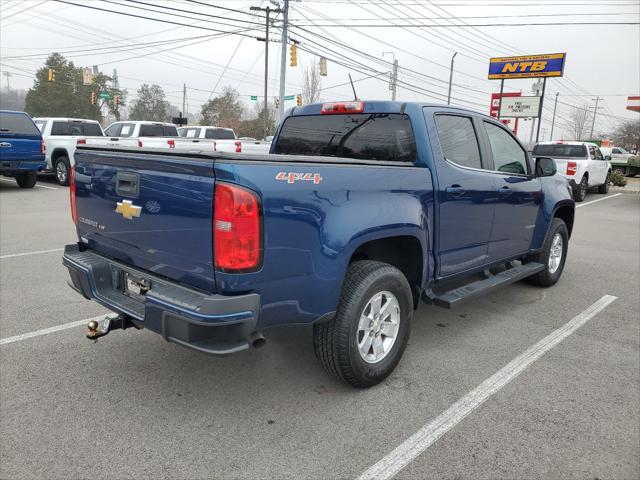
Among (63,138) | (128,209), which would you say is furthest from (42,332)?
(63,138)

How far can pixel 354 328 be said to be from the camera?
3.00m

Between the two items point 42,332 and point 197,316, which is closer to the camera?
point 197,316

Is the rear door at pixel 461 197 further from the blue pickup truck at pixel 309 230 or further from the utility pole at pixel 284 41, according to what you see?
the utility pole at pixel 284 41

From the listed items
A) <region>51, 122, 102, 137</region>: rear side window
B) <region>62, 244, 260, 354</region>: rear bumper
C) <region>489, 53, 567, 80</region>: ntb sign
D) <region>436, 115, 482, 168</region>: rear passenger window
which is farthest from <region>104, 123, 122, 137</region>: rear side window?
<region>489, 53, 567, 80</region>: ntb sign

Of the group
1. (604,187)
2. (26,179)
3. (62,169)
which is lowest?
(26,179)

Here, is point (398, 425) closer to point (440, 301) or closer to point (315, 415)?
point (315, 415)

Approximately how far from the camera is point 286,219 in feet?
8.31

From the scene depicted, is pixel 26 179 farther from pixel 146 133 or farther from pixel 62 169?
pixel 146 133

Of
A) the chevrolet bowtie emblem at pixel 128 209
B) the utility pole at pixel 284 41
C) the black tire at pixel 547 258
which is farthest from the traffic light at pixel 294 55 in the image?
the chevrolet bowtie emblem at pixel 128 209

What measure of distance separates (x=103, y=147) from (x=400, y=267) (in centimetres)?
223

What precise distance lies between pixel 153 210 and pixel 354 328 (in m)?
1.37

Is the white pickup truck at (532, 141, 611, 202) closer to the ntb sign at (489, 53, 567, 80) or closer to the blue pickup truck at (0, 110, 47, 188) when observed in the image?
the blue pickup truck at (0, 110, 47, 188)

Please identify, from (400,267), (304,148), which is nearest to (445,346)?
(400,267)

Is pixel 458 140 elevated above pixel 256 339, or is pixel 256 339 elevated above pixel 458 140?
pixel 458 140
